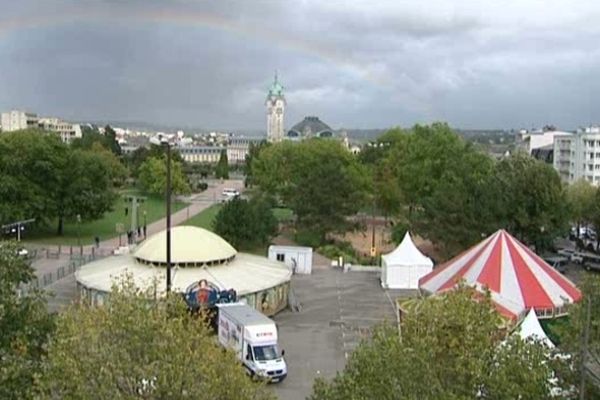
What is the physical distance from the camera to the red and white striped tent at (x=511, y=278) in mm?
31531

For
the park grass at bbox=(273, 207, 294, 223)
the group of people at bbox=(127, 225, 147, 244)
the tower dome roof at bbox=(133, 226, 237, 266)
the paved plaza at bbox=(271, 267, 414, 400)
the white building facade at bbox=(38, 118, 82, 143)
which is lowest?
the paved plaza at bbox=(271, 267, 414, 400)

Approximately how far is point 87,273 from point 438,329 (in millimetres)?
A: 23121

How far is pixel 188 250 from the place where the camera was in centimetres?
3347

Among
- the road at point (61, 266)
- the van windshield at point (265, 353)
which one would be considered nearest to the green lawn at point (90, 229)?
the road at point (61, 266)

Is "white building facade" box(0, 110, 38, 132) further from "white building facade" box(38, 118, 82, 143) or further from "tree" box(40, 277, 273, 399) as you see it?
"tree" box(40, 277, 273, 399)

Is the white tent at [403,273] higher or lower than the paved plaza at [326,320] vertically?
higher

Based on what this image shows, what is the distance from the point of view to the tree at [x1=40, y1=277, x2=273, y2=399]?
12242 mm

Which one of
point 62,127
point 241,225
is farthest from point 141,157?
point 62,127

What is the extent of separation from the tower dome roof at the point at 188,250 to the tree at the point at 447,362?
19.0 meters

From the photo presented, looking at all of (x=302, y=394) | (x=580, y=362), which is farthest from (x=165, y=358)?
(x=302, y=394)

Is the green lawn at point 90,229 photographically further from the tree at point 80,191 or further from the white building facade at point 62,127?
the white building facade at point 62,127

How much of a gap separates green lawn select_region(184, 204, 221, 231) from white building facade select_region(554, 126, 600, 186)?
3817 cm

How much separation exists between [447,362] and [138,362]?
6.04 meters

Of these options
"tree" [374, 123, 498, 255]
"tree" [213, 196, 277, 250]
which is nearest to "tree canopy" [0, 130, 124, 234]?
"tree" [213, 196, 277, 250]
